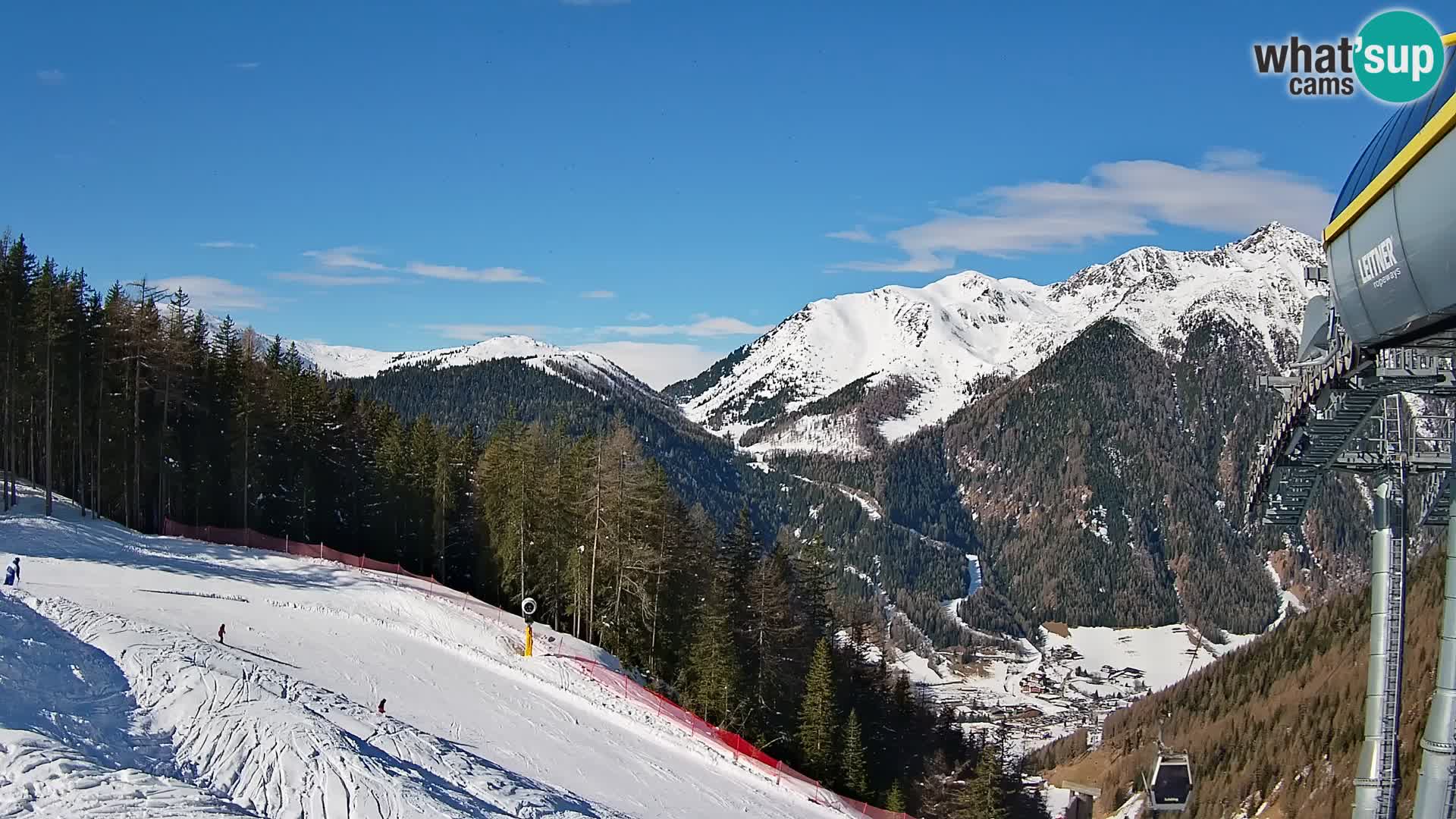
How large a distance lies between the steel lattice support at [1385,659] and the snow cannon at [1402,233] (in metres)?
7.34

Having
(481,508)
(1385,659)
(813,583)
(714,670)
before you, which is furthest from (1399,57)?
(481,508)

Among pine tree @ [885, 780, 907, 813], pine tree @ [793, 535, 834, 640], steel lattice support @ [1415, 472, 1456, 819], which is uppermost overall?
steel lattice support @ [1415, 472, 1456, 819]

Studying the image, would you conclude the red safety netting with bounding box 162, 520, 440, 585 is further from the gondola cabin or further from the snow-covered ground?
the snow-covered ground

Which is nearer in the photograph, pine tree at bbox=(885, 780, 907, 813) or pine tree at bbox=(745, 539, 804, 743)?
pine tree at bbox=(885, 780, 907, 813)

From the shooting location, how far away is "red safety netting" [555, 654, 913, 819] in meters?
35.1

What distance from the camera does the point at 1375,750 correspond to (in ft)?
59.2

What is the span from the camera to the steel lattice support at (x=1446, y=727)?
1380 cm

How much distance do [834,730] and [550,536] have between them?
15044 millimetres

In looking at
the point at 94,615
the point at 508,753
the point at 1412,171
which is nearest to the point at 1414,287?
the point at 1412,171

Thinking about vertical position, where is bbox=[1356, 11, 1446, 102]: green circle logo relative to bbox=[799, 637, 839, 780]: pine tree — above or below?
above

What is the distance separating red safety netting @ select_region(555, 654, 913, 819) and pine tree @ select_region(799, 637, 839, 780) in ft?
14.0

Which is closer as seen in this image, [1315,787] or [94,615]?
[94,615]

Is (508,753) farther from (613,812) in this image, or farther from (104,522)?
(104,522)

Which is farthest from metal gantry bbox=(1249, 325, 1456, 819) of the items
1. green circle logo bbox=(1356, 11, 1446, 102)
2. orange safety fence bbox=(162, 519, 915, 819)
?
orange safety fence bbox=(162, 519, 915, 819)
